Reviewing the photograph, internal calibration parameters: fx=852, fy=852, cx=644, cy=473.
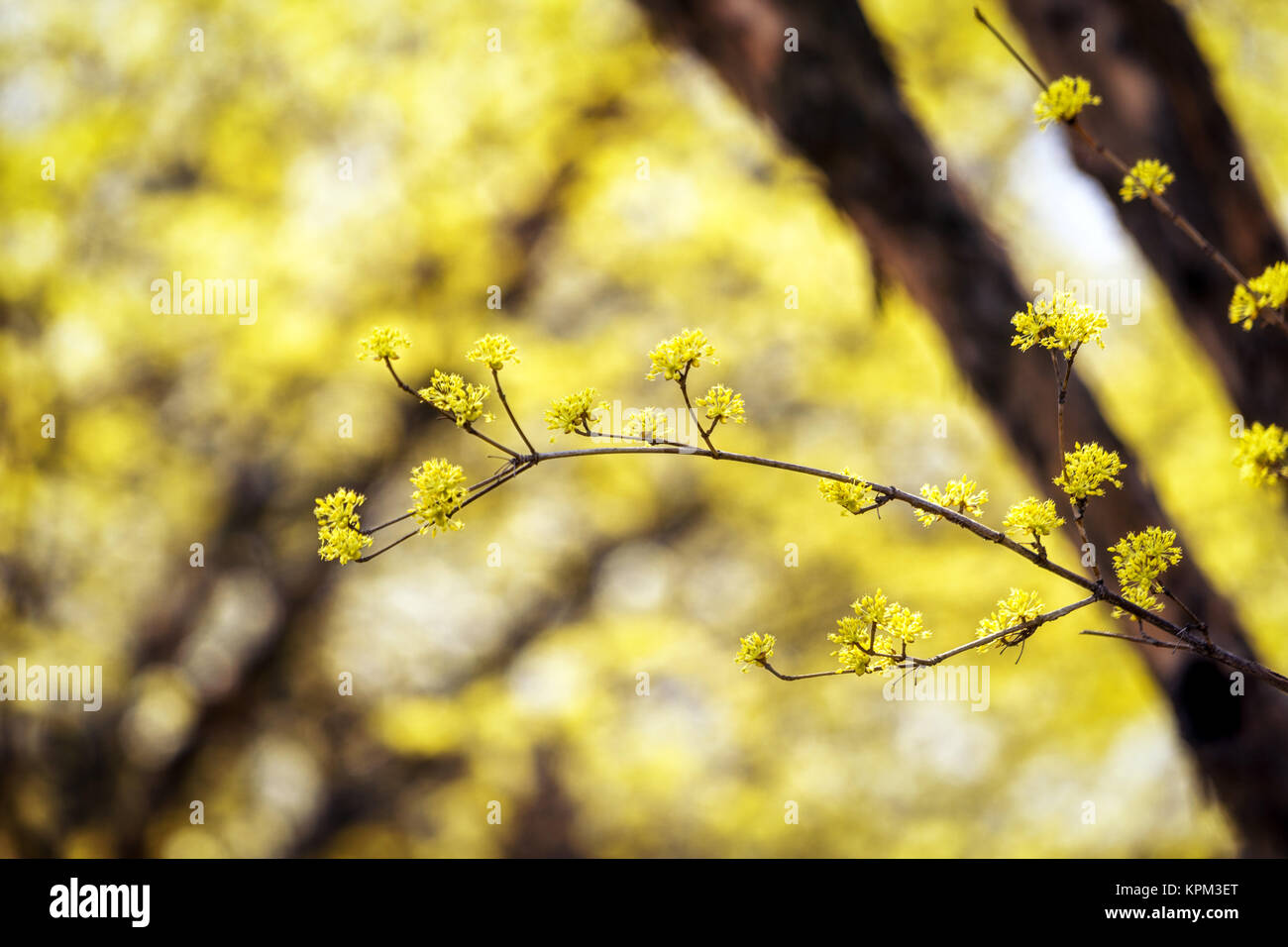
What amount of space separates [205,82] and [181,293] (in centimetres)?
86

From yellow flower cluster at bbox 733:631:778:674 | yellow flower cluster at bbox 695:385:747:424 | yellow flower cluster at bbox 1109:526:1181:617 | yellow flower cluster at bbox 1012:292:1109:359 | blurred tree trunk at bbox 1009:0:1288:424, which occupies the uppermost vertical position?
blurred tree trunk at bbox 1009:0:1288:424

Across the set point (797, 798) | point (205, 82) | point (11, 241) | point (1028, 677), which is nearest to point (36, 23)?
point (205, 82)

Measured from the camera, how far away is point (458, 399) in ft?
2.18

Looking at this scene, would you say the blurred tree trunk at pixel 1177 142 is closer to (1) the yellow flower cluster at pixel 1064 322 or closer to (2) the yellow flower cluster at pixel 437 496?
(1) the yellow flower cluster at pixel 1064 322

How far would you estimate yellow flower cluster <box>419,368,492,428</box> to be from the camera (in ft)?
2.18

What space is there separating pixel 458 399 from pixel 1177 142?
1652 mm

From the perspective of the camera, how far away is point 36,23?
10.8 feet

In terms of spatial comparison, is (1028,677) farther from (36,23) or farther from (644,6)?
(36,23)

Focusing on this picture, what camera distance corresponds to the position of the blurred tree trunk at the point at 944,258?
156 centimetres

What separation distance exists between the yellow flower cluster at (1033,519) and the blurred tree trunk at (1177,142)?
49.1 inches

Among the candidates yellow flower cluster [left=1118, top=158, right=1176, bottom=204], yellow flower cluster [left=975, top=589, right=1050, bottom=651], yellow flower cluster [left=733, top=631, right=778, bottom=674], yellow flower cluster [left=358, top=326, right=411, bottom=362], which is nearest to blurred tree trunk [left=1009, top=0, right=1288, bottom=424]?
yellow flower cluster [left=1118, top=158, right=1176, bottom=204]

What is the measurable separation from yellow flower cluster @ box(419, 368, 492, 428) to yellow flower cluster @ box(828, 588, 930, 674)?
0.32 metres

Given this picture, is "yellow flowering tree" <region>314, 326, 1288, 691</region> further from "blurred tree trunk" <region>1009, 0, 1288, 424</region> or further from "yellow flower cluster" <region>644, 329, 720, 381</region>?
"blurred tree trunk" <region>1009, 0, 1288, 424</region>

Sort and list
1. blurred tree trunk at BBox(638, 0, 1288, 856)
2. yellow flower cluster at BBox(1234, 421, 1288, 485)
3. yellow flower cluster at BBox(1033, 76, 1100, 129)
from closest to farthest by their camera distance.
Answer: yellow flower cluster at BBox(1234, 421, 1288, 485)
yellow flower cluster at BBox(1033, 76, 1100, 129)
blurred tree trunk at BBox(638, 0, 1288, 856)
